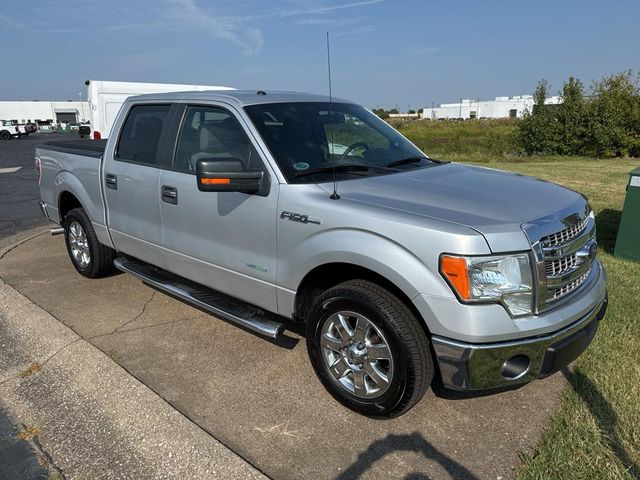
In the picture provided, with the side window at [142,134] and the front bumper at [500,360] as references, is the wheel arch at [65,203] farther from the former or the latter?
the front bumper at [500,360]

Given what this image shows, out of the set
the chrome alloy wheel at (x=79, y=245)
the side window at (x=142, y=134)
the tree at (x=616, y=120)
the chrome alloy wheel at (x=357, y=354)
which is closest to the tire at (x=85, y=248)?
the chrome alloy wheel at (x=79, y=245)

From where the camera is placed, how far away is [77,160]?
5270 millimetres

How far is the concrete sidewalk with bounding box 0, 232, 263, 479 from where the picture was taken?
8.70 feet

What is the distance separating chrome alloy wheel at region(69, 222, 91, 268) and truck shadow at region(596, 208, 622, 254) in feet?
19.9

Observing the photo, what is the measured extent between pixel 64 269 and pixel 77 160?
1445 mm

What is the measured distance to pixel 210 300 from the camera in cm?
389

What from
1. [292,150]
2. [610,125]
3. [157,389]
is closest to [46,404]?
[157,389]

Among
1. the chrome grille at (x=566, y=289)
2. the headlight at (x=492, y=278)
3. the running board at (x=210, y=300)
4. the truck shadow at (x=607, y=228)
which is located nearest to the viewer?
the headlight at (x=492, y=278)

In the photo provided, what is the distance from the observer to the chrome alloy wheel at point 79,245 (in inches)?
213

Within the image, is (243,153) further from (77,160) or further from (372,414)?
(77,160)

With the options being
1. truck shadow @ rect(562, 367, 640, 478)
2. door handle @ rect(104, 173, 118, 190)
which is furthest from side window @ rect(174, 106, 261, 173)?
truck shadow @ rect(562, 367, 640, 478)

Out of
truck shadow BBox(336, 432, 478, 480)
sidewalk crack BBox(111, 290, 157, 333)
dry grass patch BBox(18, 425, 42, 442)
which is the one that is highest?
sidewalk crack BBox(111, 290, 157, 333)

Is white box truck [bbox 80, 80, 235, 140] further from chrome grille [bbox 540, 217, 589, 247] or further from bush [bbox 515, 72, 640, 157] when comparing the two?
bush [bbox 515, 72, 640, 157]

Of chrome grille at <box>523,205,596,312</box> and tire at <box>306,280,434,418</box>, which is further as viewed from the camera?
tire at <box>306,280,434,418</box>
